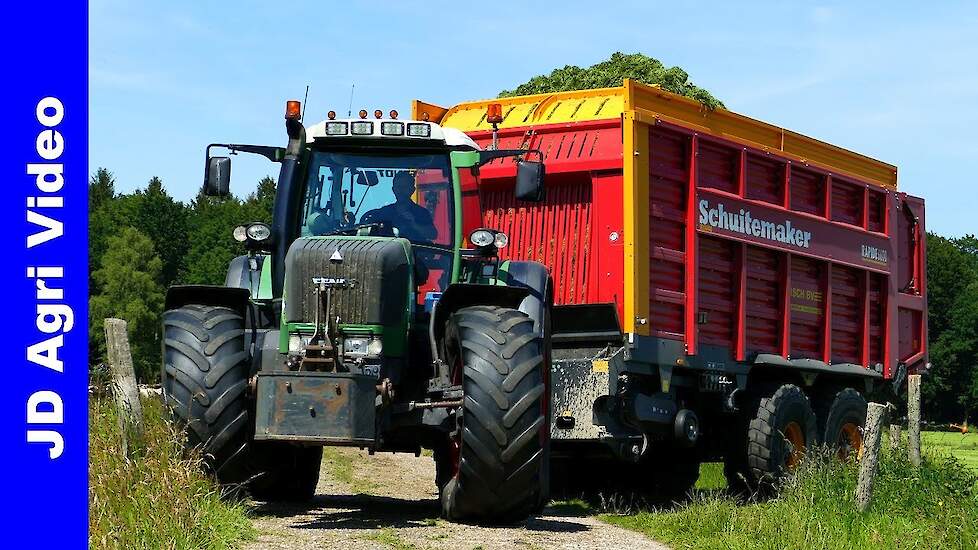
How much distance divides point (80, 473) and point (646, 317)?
6.81m

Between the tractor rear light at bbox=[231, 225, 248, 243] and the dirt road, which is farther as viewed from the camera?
the tractor rear light at bbox=[231, 225, 248, 243]

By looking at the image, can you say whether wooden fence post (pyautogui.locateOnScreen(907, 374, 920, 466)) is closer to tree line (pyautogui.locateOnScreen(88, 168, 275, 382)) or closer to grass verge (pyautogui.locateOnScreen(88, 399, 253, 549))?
grass verge (pyautogui.locateOnScreen(88, 399, 253, 549))

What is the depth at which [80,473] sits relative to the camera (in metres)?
7.36

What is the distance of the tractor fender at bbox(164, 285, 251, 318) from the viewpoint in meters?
10.6

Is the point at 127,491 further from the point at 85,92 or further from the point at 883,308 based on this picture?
the point at 883,308

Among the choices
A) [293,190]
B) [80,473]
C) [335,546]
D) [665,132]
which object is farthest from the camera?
[665,132]

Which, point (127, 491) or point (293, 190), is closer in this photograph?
point (127, 491)

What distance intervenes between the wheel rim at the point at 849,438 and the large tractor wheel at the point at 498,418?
23.4 feet

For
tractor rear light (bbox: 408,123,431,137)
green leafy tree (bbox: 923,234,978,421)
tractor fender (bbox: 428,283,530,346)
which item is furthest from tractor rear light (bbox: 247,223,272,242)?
green leafy tree (bbox: 923,234,978,421)

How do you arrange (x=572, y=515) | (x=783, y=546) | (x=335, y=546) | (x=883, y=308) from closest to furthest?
(x=335, y=546)
(x=783, y=546)
(x=572, y=515)
(x=883, y=308)

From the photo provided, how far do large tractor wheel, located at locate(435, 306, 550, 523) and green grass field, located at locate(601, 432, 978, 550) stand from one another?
4.67ft

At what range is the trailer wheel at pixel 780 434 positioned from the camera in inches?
577

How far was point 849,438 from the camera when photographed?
54.4 ft

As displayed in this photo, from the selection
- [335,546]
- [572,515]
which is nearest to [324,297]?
[335,546]
